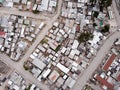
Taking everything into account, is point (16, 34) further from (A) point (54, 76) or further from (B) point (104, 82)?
(B) point (104, 82)

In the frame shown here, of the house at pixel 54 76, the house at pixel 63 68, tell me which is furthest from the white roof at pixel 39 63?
the house at pixel 63 68

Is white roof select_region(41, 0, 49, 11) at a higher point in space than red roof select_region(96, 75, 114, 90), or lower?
higher

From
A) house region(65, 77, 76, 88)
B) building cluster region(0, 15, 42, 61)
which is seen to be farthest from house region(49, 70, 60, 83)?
building cluster region(0, 15, 42, 61)

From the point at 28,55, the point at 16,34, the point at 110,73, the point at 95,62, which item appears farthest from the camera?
the point at 16,34

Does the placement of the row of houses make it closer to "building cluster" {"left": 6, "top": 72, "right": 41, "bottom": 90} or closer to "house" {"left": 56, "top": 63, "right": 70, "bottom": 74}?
"house" {"left": 56, "top": 63, "right": 70, "bottom": 74}

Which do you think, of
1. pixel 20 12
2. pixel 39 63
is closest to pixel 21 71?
pixel 39 63

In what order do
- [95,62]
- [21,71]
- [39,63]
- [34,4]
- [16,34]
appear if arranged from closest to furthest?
[95,62] → [39,63] → [21,71] → [16,34] → [34,4]

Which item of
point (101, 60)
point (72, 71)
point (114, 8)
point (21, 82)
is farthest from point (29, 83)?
point (114, 8)

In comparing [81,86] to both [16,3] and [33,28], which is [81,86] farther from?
[16,3]
